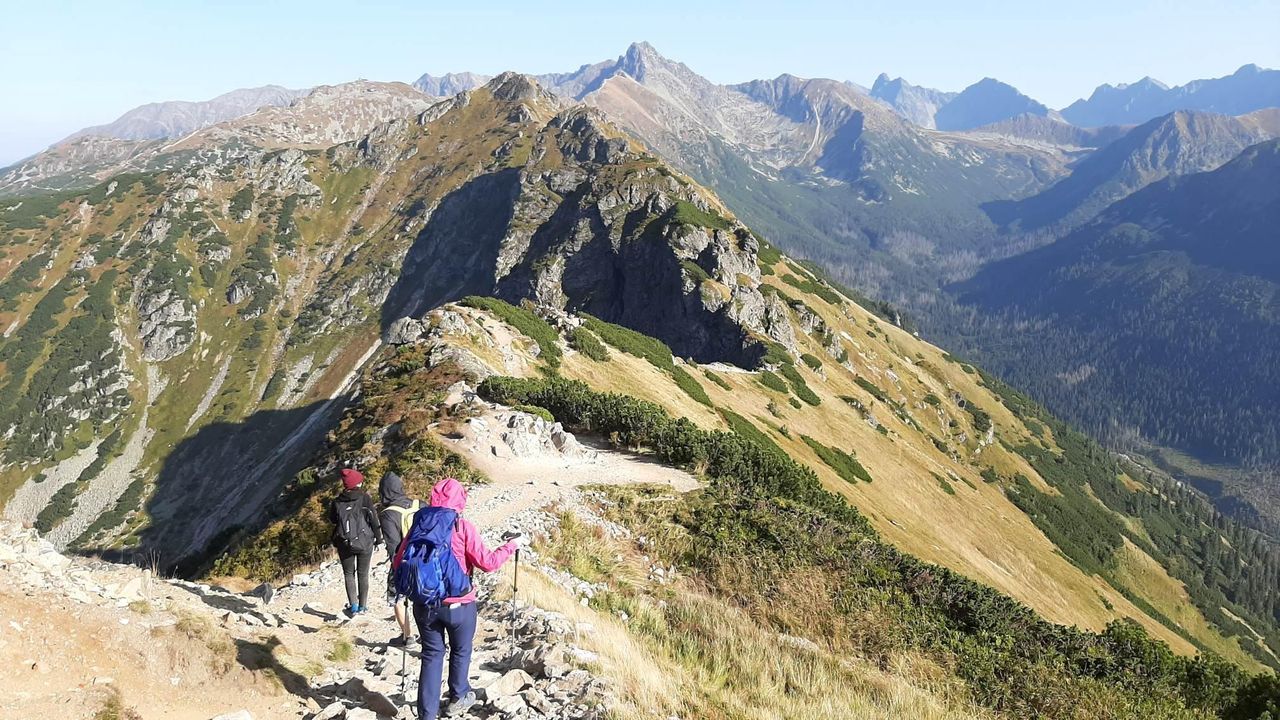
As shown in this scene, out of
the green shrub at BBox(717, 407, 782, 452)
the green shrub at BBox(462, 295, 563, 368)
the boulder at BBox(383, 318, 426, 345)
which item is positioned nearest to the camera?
the boulder at BBox(383, 318, 426, 345)

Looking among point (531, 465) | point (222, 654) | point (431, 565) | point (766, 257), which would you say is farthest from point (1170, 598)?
point (222, 654)

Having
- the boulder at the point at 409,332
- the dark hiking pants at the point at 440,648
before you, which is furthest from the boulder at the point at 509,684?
the boulder at the point at 409,332

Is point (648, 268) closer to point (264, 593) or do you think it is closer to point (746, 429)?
point (746, 429)

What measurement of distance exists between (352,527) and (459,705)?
588 centimetres

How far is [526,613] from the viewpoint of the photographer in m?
11.9

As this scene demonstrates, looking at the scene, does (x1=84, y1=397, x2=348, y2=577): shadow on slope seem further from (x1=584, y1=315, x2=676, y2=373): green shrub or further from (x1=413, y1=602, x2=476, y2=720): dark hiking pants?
(x1=413, y1=602, x2=476, y2=720): dark hiking pants

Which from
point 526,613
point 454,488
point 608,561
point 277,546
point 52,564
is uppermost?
point 454,488

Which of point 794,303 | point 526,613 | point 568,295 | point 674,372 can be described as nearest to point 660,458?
point 526,613

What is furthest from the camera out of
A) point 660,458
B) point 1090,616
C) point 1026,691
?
point 1090,616

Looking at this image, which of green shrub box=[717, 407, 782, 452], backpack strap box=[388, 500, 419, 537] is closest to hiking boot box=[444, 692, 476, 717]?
backpack strap box=[388, 500, 419, 537]

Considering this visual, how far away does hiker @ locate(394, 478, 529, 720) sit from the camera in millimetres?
8016

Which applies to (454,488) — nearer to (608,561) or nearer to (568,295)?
(608,561)

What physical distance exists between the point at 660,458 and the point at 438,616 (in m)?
21.4

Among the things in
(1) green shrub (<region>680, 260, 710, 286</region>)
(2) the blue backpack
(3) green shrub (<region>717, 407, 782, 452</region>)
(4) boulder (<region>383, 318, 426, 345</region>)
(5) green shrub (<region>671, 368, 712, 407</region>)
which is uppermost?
(1) green shrub (<region>680, 260, 710, 286</region>)
